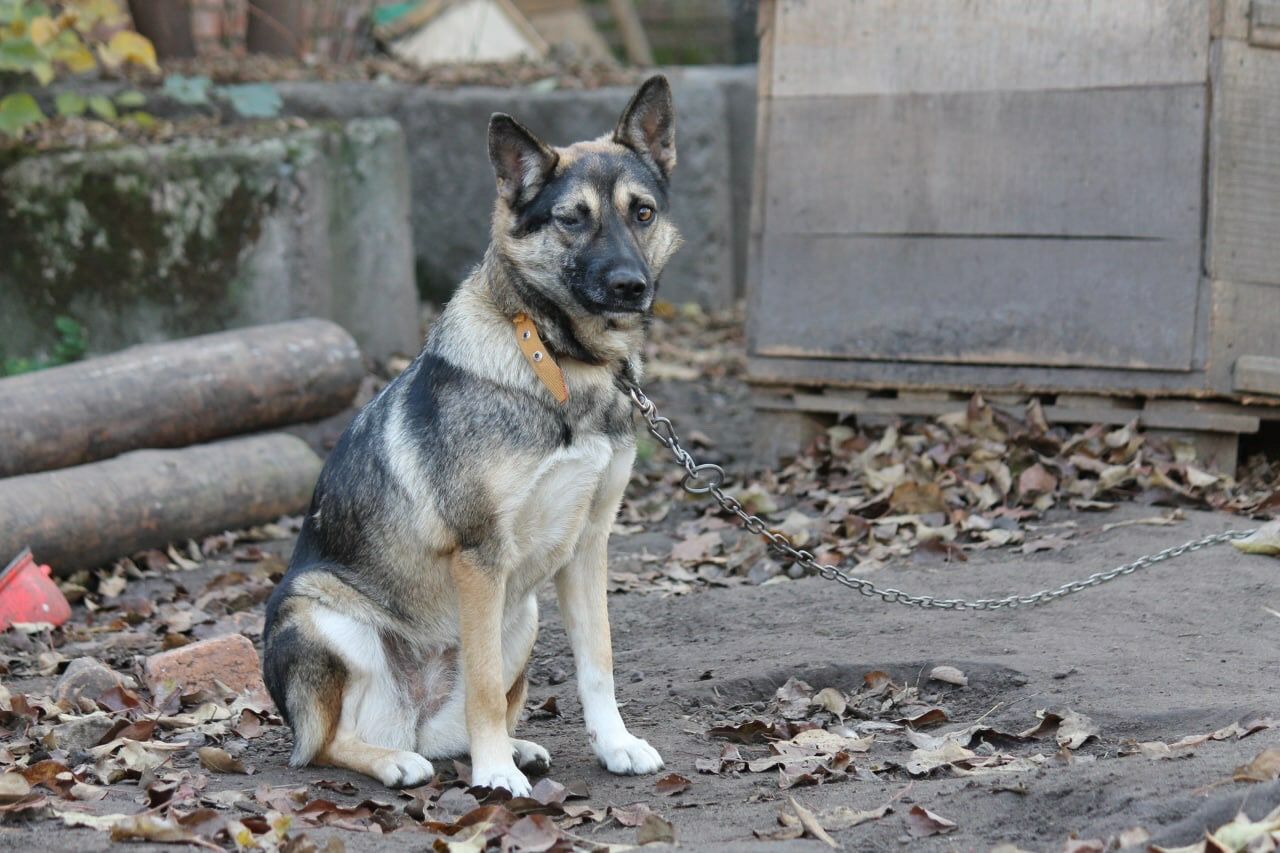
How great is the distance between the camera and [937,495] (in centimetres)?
616

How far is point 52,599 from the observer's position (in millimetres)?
5746

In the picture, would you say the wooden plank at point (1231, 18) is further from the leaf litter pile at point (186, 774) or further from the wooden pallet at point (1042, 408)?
the leaf litter pile at point (186, 774)

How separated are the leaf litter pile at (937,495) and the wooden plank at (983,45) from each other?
158 cm

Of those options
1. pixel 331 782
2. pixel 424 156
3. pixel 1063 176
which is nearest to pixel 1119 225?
pixel 1063 176

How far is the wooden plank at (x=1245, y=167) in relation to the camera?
6.28m

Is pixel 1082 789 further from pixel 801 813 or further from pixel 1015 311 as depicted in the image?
pixel 1015 311

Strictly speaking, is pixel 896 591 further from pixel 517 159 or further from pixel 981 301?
pixel 981 301

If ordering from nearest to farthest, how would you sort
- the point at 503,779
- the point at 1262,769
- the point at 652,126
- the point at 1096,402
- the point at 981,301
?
the point at 1262,769 → the point at 503,779 → the point at 652,126 → the point at 1096,402 → the point at 981,301

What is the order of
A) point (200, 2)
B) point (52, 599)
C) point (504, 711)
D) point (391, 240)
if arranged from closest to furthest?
point (504, 711) → point (52, 599) → point (391, 240) → point (200, 2)

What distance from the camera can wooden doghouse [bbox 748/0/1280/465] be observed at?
633 centimetres

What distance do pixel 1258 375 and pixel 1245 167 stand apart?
0.94 meters

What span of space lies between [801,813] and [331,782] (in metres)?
1.39

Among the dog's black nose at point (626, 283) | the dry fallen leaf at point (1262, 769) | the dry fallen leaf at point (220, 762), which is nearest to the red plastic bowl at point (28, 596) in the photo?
the dry fallen leaf at point (220, 762)

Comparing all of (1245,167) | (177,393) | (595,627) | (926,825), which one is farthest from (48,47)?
(926,825)
